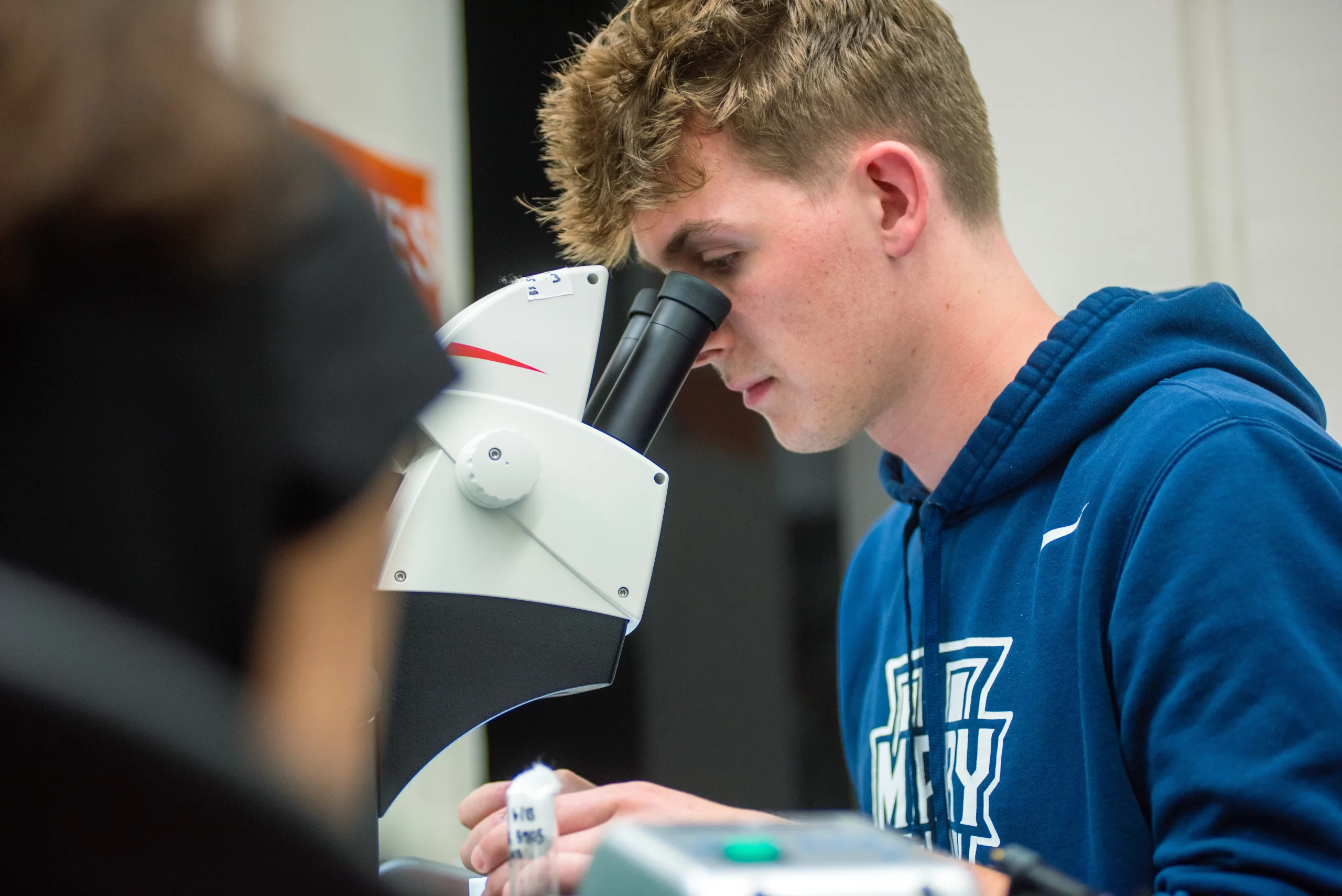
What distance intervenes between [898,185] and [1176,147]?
3.08 ft

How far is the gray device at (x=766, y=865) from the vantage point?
1.50 ft

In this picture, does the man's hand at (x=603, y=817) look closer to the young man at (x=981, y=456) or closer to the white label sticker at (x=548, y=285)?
Result: the young man at (x=981, y=456)

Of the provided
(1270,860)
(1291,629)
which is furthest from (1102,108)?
(1270,860)

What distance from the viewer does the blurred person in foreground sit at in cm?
43

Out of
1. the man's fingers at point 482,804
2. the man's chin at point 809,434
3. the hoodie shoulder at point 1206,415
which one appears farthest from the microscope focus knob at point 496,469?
the hoodie shoulder at point 1206,415

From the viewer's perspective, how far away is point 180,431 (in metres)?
0.48

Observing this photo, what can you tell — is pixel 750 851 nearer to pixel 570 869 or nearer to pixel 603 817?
pixel 570 869

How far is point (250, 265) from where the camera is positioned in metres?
0.49

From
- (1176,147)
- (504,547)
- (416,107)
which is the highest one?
(416,107)

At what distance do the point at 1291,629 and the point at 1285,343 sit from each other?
127cm

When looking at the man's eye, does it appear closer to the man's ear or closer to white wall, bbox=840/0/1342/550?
Result: the man's ear

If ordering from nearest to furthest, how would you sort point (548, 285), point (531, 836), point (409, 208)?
point (531, 836) < point (548, 285) < point (409, 208)

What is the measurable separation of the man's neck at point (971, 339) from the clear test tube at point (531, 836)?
2.46 ft

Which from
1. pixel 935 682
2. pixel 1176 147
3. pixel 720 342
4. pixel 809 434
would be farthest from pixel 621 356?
pixel 1176 147
